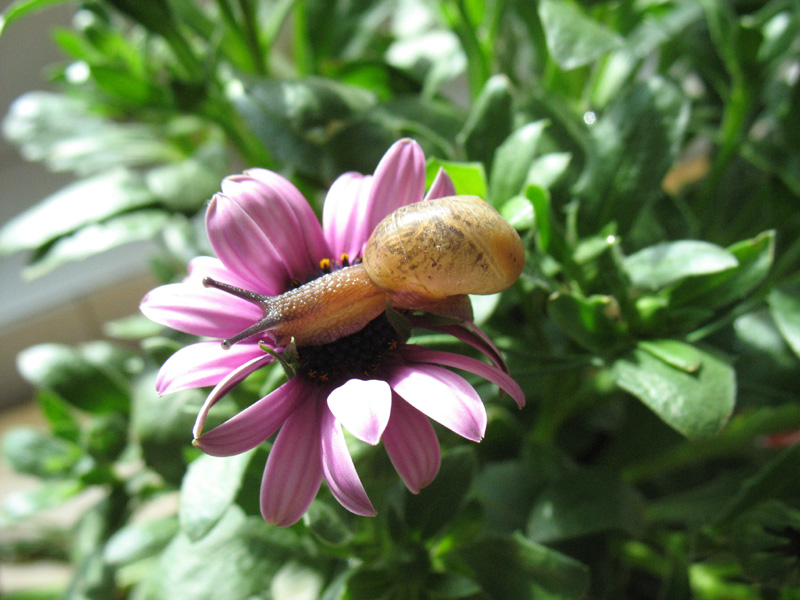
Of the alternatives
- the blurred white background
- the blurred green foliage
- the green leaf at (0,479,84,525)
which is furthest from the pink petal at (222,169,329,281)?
the blurred white background

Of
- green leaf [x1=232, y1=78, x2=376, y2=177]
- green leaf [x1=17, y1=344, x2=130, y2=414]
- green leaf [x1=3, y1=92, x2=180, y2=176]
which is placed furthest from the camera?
green leaf [x1=3, y1=92, x2=180, y2=176]

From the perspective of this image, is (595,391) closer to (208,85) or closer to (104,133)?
(208,85)

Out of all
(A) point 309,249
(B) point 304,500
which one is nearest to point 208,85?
(A) point 309,249

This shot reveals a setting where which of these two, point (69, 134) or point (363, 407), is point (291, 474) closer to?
point (363, 407)

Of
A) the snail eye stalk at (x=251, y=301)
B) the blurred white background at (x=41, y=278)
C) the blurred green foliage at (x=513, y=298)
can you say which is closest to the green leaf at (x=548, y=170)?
the blurred green foliage at (x=513, y=298)

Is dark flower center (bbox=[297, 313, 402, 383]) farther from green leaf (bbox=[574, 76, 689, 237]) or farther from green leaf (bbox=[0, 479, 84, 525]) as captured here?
green leaf (bbox=[0, 479, 84, 525])

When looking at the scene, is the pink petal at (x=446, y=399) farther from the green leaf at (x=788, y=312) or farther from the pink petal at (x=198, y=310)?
the green leaf at (x=788, y=312)

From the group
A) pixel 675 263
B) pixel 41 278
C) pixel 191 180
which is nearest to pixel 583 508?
pixel 675 263
